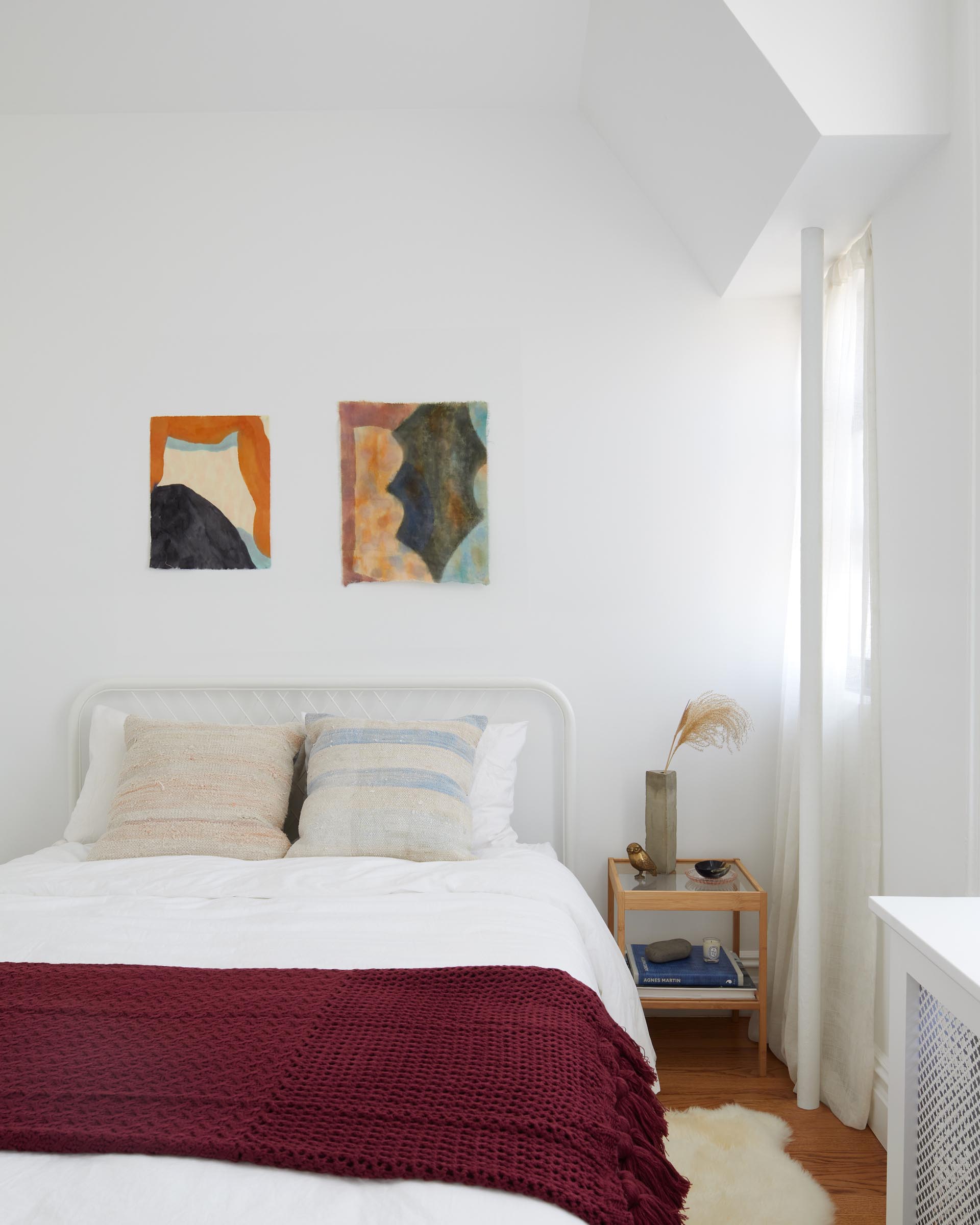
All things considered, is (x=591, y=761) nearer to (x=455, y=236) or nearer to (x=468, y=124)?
(x=455, y=236)

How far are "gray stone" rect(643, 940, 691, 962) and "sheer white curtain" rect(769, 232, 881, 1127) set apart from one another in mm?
291

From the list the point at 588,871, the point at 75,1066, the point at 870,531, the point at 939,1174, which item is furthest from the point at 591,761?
the point at 75,1066

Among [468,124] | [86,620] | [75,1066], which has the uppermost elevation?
[468,124]

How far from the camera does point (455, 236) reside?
9.25 feet

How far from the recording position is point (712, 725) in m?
2.65

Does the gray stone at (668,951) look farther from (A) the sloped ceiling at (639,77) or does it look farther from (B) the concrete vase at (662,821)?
(A) the sloped ceiling at (639,77)

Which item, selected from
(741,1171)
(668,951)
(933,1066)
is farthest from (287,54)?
(741,1171)

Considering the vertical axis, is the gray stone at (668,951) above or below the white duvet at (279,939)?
below

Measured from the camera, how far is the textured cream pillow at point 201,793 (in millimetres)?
2314

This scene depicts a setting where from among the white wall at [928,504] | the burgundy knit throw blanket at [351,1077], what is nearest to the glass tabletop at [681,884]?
the white wall at [928,504]

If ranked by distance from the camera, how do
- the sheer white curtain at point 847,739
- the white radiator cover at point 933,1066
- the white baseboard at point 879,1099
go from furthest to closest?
the sheer white curtain at point 847,739
the white baseboard at point 879,1099
the white radiator cover at point 933,1066

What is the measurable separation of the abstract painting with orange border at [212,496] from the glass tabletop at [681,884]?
144cm

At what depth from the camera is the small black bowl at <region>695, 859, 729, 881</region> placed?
2.55 m

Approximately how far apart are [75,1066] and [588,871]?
182cm
